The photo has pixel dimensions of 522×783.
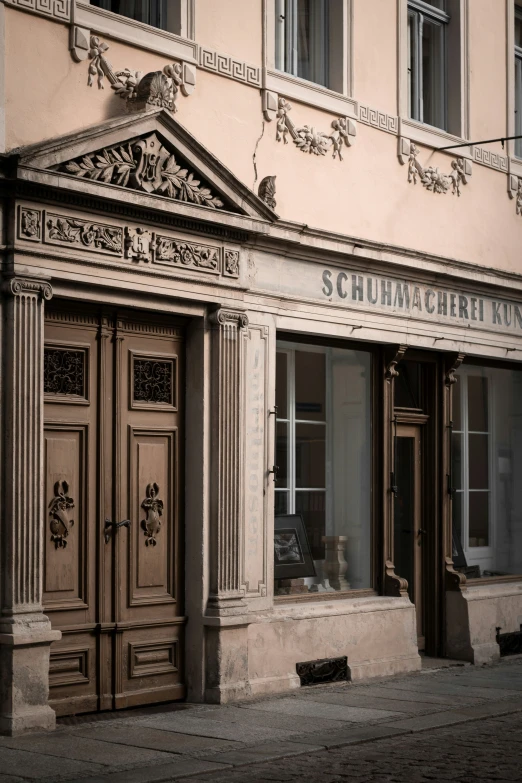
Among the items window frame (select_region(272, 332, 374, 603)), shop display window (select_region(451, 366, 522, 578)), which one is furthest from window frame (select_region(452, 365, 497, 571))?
window frame (select_region(272, 332, 374, 603))

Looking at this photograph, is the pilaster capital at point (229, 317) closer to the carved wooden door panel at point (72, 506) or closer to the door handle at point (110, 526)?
the carved wooden door panel at point (72, 506)

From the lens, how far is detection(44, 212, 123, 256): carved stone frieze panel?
9.12m

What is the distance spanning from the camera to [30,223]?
29.4 ft

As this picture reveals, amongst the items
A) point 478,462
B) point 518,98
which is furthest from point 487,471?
point 518,98

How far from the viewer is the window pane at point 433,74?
13.7m

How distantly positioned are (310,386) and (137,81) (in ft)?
11.3

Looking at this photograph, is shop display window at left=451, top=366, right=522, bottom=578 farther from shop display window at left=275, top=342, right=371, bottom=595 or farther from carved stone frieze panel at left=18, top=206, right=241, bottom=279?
carved stone frieze panel at left=18, top=206, right=241, bottom=279

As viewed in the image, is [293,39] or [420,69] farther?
[420,69]

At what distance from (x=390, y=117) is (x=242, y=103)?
224 centimetres

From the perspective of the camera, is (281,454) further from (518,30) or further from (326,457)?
(518,30)

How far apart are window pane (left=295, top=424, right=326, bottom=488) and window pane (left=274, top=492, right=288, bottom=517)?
0.23 meters

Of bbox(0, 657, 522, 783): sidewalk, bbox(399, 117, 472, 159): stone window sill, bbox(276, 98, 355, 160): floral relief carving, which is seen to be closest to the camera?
bbox(0, 657, 522, 783): sidewalk

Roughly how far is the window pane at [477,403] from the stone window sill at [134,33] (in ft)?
18.5

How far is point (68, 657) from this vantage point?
31.3 ft
